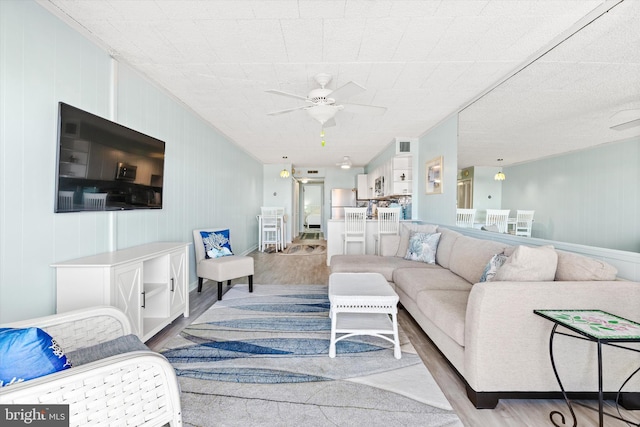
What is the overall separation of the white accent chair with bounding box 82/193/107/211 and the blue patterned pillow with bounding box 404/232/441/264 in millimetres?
3347

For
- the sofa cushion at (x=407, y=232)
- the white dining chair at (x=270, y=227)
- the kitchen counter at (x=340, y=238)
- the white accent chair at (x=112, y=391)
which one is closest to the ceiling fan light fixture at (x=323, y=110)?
the sofa cushion at (x=407, y=232)

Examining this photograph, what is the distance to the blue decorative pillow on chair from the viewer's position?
12.3 ft

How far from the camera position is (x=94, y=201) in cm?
218

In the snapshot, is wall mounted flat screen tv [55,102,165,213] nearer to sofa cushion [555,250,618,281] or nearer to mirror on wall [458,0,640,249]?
sofa cushion [555,250,618,281]

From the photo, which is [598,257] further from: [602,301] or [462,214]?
[462,214]

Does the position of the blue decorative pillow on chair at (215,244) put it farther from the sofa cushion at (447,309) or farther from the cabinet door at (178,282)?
the sofa cushion at (447,309)

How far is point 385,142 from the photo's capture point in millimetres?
5969

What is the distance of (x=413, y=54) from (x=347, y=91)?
64 cm

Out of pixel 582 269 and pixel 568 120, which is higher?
pixel 568 120

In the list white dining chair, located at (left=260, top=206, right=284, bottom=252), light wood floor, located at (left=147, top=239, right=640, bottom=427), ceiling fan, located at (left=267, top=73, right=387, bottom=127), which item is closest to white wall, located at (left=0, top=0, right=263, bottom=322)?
light wood floor, located at (left=147, top=239, right=640, bottom=427)

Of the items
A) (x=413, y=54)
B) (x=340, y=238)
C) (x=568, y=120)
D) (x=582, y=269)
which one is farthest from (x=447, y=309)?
(x=340, y=238)

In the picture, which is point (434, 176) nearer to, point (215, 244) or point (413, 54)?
point (413, 54)

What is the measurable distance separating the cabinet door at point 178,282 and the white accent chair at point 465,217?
3391 millimetres

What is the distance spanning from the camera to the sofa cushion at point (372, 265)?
3.33 m
